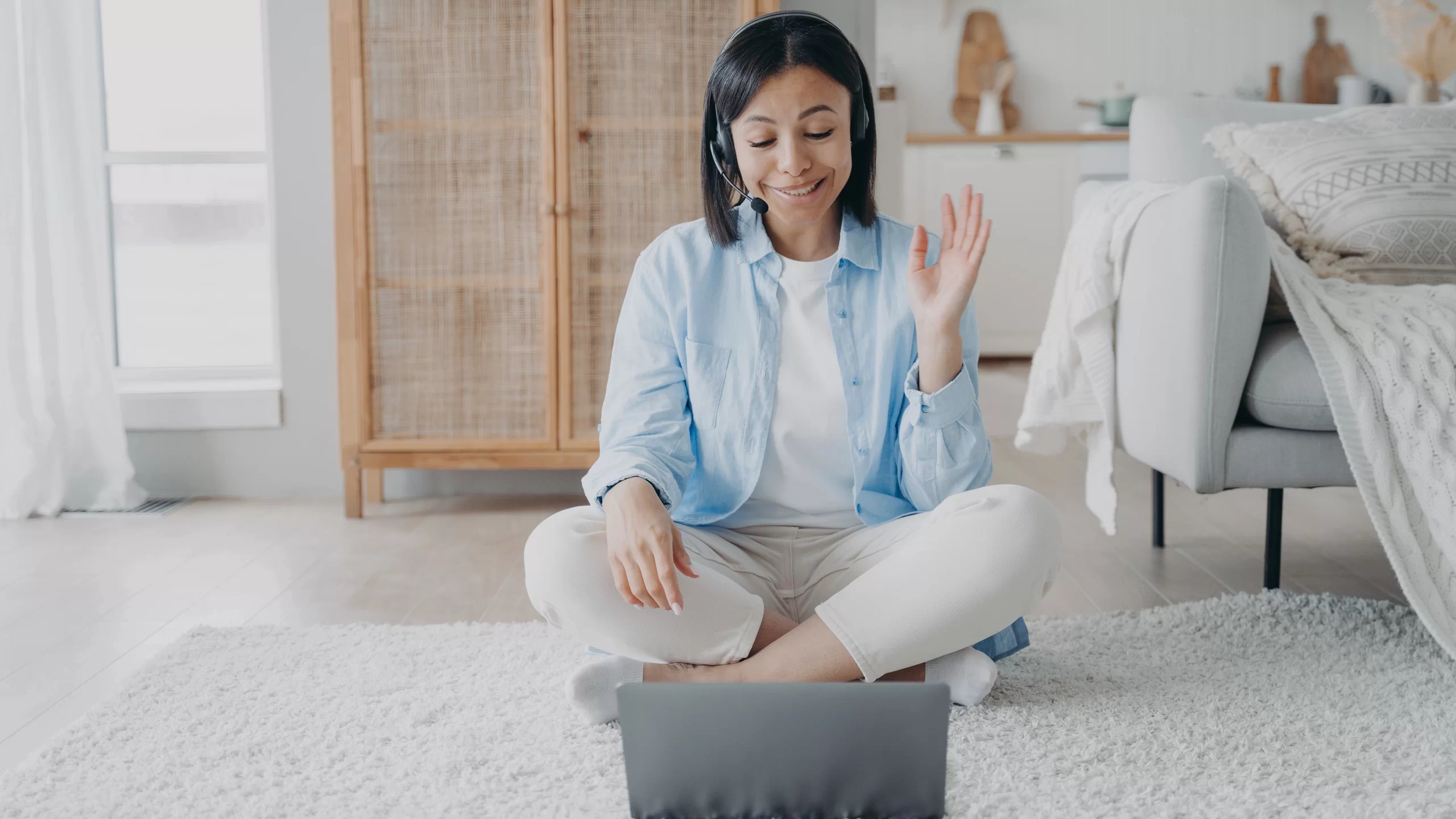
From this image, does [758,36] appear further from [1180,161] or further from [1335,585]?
[1335,585]

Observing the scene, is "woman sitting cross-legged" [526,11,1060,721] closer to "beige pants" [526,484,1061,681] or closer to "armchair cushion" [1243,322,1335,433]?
"beige pants" [526,484,1061,681]

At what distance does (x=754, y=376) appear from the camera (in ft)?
4.26

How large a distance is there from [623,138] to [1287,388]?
1369 mm

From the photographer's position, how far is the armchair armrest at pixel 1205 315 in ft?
5.16

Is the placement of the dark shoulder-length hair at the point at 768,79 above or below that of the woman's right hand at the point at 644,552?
above

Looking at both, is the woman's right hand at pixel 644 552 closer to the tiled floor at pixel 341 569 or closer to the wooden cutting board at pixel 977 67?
the tiled floor at pixel 341 569

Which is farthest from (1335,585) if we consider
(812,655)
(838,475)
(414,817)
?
(414,817)

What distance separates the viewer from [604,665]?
1230 mm

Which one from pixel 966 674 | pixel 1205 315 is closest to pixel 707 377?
pixel 966 674

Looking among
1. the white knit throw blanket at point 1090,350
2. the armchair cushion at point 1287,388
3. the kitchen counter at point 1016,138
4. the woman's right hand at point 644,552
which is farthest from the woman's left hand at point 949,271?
the kitchen counter at point 1016,138

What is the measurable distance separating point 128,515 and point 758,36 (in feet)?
6.10

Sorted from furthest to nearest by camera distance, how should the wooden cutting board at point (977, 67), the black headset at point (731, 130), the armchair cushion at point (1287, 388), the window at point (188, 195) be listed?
the wooden cutting board at point (977, 67), the window at point (188, 195), the armchair cushion at point (1287, 388), the black headset at point (731, 130)

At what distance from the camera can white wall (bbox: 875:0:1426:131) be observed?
17.3ft

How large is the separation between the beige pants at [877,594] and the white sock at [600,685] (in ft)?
0.14
